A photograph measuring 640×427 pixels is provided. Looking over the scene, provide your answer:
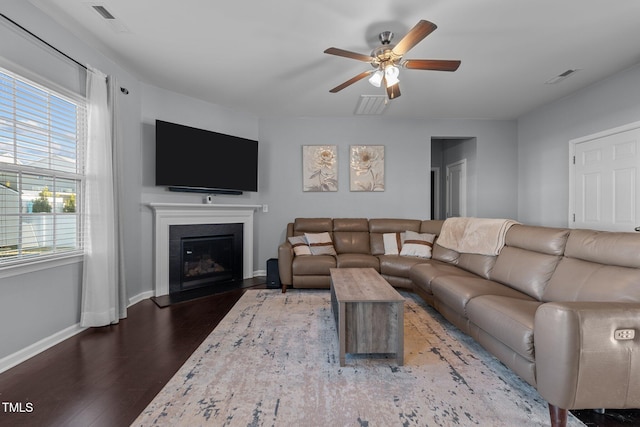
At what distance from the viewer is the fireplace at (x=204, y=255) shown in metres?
3.76

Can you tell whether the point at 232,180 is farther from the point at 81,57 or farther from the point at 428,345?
the point at 428,345

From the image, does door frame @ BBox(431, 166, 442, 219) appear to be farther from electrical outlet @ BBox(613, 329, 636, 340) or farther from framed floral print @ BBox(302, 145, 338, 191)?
electrical outlet @ BBox(613, 329, 636, 340)

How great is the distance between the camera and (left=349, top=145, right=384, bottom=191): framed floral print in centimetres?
475

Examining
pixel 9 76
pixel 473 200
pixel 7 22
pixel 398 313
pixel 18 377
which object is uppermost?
pixel 7 22

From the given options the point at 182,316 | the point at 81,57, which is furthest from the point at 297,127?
the point at 182,316


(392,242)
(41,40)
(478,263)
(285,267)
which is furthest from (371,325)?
(41,40)

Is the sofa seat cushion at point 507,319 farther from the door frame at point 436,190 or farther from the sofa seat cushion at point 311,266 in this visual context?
the door frame at point 436,190

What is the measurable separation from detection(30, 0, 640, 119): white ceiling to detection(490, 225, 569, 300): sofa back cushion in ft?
5.54

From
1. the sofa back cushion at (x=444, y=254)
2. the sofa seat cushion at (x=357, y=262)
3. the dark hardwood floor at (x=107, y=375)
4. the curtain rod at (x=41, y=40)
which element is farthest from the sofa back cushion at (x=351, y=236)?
the curtain rod at (x=41, y=40)

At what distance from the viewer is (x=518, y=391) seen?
170cm

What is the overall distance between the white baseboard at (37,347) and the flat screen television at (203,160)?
1.76 meters

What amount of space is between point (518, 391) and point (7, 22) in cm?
401

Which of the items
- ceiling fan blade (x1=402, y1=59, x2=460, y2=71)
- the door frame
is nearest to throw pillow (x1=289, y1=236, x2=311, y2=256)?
ceiling fan blade (x1=402, y1=59, x2=460, y2=71)

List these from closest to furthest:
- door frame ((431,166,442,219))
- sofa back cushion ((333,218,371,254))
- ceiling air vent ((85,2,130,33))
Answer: ceiling air vent ((85,2,130,33))
sofa back cushion ((333,218,371,254))
door frame ((431,166,442,219))
